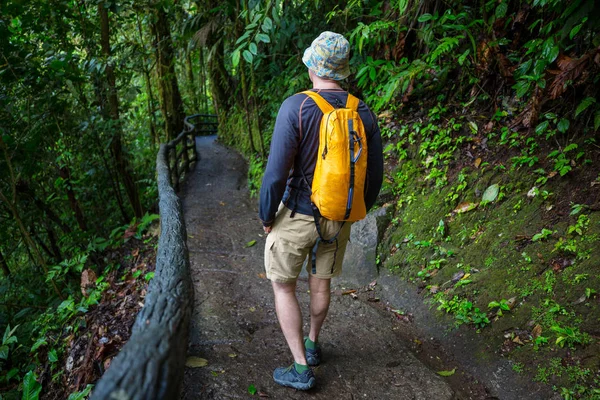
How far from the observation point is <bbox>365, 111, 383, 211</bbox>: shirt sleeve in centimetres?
244

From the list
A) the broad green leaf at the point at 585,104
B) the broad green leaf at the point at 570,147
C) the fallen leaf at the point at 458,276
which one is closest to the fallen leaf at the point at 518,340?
the fallen leaf at the point at 458,276

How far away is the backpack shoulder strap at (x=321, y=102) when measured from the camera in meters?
2.21

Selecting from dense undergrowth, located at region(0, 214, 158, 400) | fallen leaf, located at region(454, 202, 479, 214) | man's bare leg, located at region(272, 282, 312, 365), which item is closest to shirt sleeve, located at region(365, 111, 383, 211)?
man's bare leg, located at region(272, 282, 312, 365)

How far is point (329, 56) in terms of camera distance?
2.21 meters

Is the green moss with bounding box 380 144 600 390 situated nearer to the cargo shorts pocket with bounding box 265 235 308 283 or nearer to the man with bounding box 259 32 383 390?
the man with bounding box 259 32 383 390

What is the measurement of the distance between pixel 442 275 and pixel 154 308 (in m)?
2.80

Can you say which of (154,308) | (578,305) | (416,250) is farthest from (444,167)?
(154,308)

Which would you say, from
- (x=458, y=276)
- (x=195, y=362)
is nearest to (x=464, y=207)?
(x=458, y=276)

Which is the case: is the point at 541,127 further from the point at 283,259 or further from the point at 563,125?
the point at 283,259

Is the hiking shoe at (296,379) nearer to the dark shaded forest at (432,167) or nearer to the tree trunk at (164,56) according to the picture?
the dark shaded forest at (432,167)

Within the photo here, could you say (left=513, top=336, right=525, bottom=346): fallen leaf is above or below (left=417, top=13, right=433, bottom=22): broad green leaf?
below

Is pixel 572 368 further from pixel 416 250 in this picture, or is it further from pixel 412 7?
pixel 412 7

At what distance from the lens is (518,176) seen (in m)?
3.85

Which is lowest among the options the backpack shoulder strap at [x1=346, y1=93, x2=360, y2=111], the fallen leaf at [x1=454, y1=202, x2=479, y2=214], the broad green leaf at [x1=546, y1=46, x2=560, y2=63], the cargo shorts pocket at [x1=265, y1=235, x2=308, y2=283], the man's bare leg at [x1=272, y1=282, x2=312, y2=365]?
the fallen leaf at [x1=454, y1=202, x2=479, y2=214]
